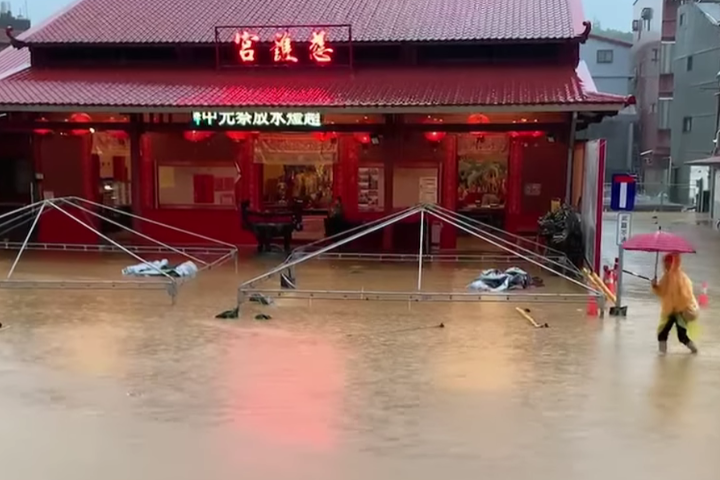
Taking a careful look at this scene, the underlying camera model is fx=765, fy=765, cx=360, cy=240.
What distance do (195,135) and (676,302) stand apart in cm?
1210

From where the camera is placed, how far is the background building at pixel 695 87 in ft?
115

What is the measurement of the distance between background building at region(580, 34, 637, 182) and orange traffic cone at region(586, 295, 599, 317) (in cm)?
3577

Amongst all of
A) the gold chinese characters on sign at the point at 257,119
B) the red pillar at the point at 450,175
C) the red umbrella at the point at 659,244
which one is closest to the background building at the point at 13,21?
the gold chinese characters on sign at the point at 257,119

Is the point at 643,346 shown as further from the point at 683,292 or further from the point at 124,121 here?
the point at 124,121

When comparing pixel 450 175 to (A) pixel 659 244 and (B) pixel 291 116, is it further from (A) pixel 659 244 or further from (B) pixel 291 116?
(A) pixel 659 244

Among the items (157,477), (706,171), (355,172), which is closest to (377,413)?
(157,477)

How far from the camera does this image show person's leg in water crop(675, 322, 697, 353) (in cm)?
823

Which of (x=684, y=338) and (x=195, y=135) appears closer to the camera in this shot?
(x=684, y=338)

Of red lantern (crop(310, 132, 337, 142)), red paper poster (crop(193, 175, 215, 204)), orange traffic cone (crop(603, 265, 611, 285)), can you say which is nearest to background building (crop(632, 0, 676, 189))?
red lantern (crop(310, 132, 337, 142))

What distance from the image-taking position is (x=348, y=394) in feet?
22.3

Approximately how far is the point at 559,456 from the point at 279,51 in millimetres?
13600

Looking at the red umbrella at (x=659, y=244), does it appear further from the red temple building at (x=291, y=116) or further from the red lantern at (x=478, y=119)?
the red lantern at (x=478, y=119)

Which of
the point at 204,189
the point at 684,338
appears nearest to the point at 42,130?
the point at 204,189

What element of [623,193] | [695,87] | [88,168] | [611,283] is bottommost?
[611,283]
